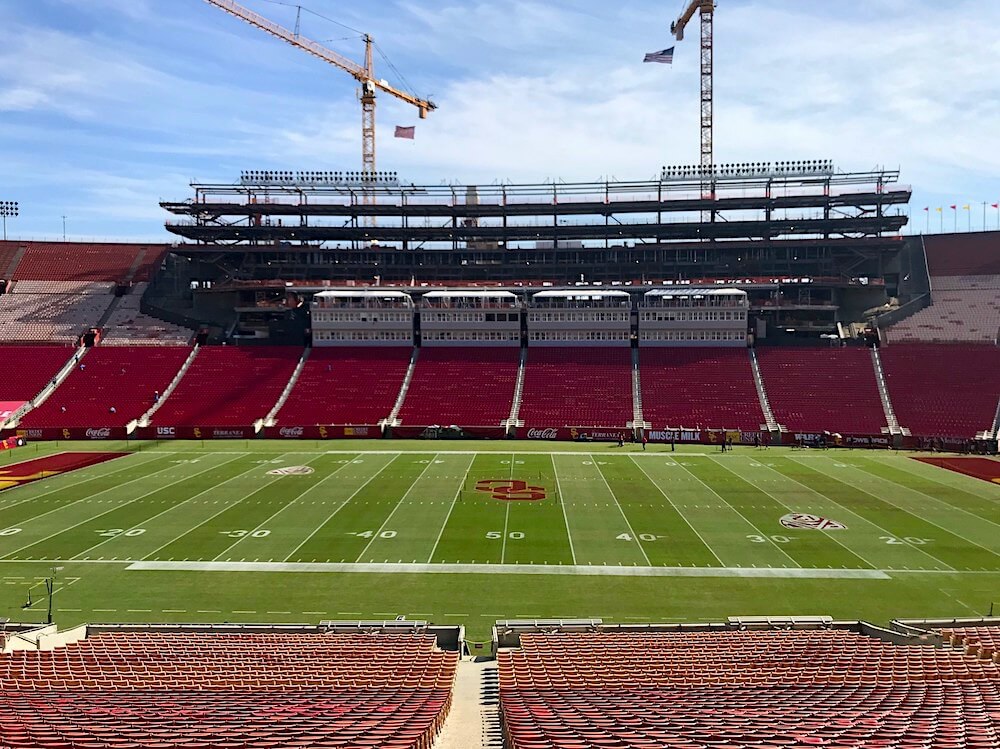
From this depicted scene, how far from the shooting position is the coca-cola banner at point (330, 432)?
5488 centimetres

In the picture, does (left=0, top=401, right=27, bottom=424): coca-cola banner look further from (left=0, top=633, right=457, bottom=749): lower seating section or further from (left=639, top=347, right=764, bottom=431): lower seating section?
(left=639, top=347, right=764, bottom=431): lower seating section

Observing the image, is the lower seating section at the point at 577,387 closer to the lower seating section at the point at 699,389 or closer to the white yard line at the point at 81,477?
the lower seating section at the point at 699,389

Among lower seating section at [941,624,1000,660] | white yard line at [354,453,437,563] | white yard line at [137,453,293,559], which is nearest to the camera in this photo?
lower seating section at [941,624,1000,660]

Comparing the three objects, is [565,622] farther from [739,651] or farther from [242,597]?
[242,597]

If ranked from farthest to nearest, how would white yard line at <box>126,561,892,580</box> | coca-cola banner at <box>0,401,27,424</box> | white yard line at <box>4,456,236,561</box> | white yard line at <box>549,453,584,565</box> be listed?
1. coca-cola banner at <box>0,401,27,424</box>
2. white yard line at <box>4,456,236,561</box>
3. white yard line at <box>549,453,584,565</box>
4. white yard line at <box>126,561,892,580</box>

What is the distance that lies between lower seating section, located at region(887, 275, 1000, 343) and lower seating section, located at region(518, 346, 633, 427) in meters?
28.3

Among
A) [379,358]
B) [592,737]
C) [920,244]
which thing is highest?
[920,244]

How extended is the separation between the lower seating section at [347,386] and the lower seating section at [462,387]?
1983mm

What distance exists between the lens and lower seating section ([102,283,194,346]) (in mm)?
70500

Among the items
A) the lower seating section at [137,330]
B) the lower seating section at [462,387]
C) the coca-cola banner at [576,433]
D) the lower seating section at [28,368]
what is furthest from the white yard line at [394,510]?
the lower seating section at [137,330]

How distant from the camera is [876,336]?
67.1 metres

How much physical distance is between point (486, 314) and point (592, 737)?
64468 millimetres

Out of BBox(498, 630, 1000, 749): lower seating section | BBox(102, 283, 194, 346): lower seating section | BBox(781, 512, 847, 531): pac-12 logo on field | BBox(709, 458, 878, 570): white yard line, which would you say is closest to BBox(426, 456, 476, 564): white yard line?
BBox(498, 630, 1000, 749): lower seating section

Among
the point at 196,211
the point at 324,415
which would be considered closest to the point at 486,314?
the point at 324,415
